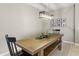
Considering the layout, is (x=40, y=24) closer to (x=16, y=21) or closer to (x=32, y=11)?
(x=32, y=11)

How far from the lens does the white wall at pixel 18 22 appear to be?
0.97 meters

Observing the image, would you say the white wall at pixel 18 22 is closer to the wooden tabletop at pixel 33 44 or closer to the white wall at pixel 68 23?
the wooden tabletop at pixel 33 44

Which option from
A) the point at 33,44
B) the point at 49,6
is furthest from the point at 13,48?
the point at 49,6

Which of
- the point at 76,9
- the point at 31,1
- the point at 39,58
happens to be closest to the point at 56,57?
the point at 39,58

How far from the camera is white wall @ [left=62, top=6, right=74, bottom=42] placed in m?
1.03

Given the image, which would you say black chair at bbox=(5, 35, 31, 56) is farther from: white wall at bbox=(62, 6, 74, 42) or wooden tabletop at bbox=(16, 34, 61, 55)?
white wall at bbox=(62, 6, 74, 42)

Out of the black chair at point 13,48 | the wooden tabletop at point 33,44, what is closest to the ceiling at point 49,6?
the wooden tabletop at point 33,44

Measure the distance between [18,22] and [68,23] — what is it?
0.70m

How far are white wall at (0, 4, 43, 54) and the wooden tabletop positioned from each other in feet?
0.30

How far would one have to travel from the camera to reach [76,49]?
3.61ft

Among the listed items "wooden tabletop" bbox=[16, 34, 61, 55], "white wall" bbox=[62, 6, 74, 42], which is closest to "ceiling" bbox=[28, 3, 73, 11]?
"white wall" bbox=[62, 6, 74, 42]

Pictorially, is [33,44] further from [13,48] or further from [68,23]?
[68,23]

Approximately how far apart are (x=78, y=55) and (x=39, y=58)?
1.80ft

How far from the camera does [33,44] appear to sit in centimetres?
115
